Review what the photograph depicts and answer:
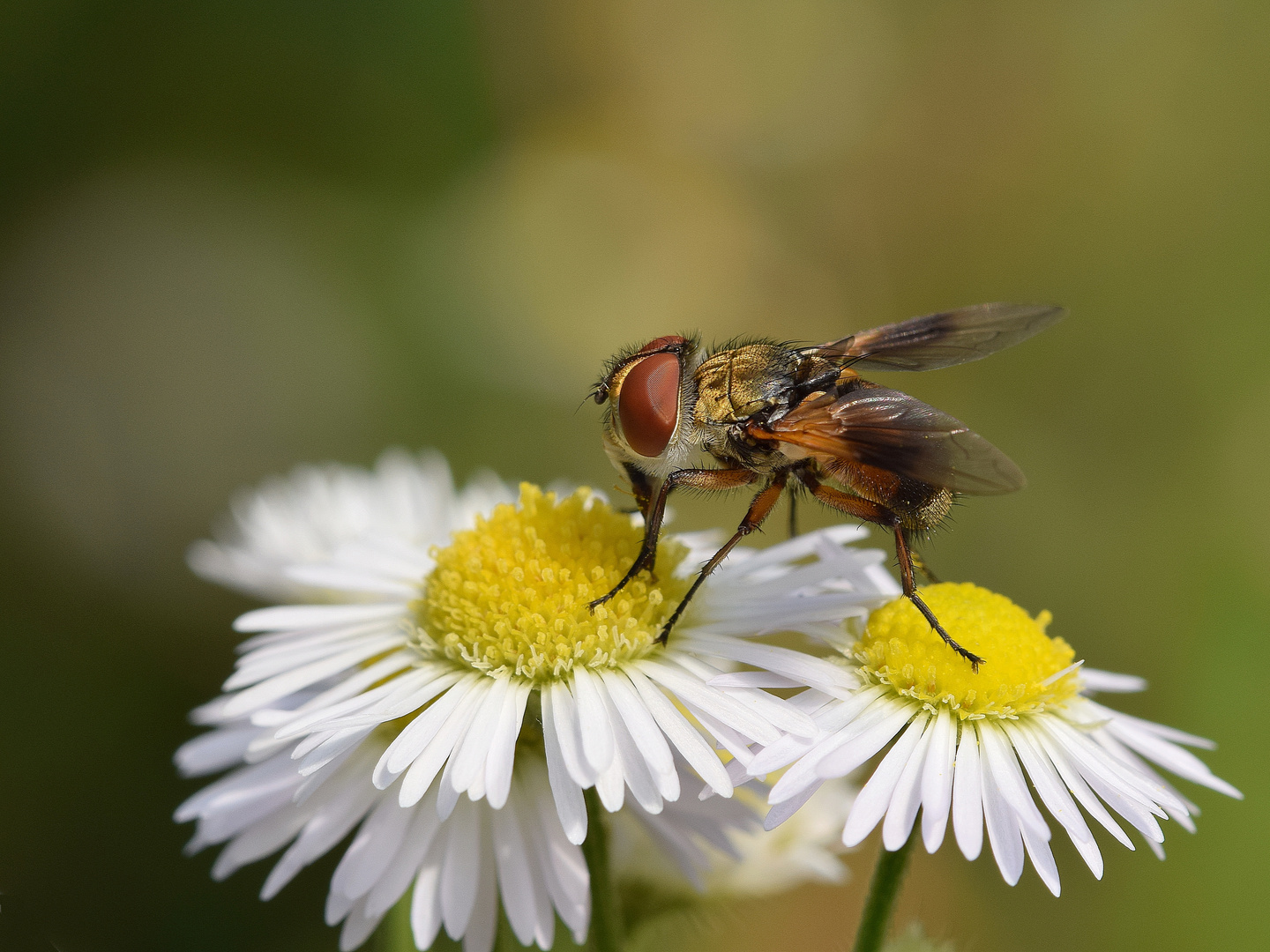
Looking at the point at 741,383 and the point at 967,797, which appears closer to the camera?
the point at 967,797

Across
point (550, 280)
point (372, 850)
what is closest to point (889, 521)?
point (372, 850)

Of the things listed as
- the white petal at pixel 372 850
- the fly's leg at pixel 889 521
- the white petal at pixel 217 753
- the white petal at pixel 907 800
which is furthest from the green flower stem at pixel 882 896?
the white petal at pixel 217 753

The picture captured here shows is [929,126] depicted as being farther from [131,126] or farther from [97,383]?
[97,383]

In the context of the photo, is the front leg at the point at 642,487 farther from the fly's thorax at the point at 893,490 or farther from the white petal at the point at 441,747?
the white petal at the point at 441,747

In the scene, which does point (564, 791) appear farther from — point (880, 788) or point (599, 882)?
point (880, 788)

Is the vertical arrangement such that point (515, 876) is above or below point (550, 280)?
below
